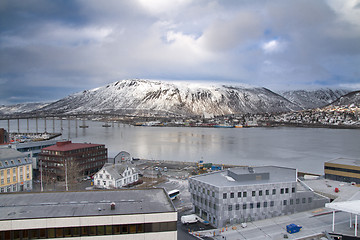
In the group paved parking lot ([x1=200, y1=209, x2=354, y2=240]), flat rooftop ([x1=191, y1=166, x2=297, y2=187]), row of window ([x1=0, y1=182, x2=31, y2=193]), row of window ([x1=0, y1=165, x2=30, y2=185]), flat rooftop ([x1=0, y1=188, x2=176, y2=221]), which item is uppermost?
flat rooftop ([x1=0, y1=188, x2=176, y2=221])

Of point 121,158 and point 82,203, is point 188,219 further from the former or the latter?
point 121,158

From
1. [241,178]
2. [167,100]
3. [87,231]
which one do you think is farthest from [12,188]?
[167,100]

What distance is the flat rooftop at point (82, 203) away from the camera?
208 inches

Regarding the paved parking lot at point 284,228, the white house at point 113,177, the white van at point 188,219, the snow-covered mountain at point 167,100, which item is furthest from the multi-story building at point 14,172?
the snow-covered mountain at point 167,100

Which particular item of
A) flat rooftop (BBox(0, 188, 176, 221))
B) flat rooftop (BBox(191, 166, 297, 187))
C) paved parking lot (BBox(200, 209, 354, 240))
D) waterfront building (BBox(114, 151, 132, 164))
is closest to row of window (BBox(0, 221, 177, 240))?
flat rooftop (BBox(0, 188, 176, 221))

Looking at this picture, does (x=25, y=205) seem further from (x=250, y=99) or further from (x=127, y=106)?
(x=250, y=99)

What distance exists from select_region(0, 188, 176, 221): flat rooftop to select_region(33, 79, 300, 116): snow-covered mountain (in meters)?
115

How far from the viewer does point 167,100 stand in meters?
A: 140

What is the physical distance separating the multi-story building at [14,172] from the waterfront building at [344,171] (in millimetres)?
13465

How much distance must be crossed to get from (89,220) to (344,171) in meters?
12.2

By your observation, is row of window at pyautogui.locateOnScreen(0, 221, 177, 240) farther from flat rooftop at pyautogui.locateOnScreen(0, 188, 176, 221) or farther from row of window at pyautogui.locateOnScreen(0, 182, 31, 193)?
row of window at pyautogui.locateOnScreen(0, 182, 31, 193)

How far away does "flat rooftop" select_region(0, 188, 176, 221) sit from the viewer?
527cm

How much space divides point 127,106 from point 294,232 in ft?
430

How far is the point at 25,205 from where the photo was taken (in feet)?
18.9
